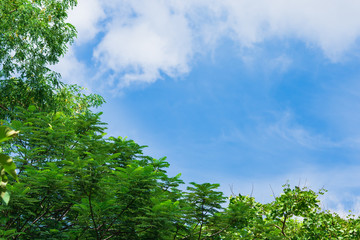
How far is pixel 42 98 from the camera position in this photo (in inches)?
644

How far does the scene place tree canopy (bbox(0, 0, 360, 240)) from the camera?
7.34m

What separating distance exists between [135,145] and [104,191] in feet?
9.48

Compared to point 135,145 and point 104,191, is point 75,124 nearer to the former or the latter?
point 135,145

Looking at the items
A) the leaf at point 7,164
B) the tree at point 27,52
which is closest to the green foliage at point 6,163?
the leaf at point 7,164

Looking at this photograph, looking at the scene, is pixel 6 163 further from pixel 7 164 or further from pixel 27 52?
pixel 27 52

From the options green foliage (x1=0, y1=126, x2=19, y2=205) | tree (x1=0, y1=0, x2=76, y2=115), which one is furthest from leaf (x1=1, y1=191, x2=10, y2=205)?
tree (x1=0, y1=0, x2=76, y2=115)

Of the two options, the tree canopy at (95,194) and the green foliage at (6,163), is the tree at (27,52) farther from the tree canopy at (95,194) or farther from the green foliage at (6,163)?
the green foliage at (6,163)

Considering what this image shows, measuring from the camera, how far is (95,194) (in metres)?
7.76

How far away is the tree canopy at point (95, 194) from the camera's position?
7.34 meters

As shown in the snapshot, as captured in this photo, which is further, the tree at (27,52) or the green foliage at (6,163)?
the tree at (27,52)

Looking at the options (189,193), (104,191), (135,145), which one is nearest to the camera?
(104,191)

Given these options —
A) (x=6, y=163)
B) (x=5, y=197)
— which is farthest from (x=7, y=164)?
(x=5, y=197)

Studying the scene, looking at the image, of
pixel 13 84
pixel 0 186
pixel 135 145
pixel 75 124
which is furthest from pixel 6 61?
pixel 0 186

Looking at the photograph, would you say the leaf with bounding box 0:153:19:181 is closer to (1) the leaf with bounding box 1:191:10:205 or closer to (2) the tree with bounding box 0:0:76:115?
(1) the leaf with bounding box 1:191:10:205
